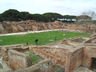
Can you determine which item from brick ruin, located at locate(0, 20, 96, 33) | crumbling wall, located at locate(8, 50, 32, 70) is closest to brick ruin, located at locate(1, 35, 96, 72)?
crumbling wall, located at locate(8, 50, 32, 70)

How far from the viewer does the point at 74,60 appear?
701cm

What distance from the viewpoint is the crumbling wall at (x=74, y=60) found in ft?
21.9

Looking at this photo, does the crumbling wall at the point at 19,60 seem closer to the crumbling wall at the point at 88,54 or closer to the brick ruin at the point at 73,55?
the brick ruin at the point at 73,55

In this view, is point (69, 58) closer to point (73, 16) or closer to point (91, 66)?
point (91, 66)

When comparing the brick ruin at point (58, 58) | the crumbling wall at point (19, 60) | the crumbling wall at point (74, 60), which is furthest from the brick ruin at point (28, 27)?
the crumbling wall at point (74, 60)

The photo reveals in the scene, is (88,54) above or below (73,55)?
below

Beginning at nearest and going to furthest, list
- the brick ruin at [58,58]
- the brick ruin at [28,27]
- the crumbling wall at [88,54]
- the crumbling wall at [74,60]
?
the brick ruin at [58,58], the crumbling wall at [74,60], the crumbling wall at [88,54], the brick ruin at [28,27]

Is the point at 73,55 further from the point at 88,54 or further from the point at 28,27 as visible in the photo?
the point at 28,27

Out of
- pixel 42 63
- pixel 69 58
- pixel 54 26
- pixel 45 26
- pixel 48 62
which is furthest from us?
pixel 54 26

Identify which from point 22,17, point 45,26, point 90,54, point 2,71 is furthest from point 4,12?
point 90,54

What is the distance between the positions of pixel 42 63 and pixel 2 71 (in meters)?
3.98

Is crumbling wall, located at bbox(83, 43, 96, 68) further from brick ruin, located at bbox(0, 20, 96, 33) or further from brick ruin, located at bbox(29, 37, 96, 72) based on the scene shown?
brick ruin, located at bbox(0, 20, 96, 33)

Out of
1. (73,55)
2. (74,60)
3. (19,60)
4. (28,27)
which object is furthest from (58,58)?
(28,27)

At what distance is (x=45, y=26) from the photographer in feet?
137
